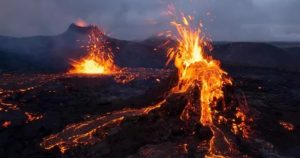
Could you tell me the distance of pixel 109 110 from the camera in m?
33.7

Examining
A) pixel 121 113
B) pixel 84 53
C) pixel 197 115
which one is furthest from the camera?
pixel 84 53

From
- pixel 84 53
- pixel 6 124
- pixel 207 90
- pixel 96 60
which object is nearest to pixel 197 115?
pixel 207 90

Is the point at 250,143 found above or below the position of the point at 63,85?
below

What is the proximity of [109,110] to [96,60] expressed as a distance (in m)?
42.4

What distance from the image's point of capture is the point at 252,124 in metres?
27.4

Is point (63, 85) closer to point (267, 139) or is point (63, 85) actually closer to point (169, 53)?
point (267, 139)

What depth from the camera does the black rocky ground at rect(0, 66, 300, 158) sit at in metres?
23.3

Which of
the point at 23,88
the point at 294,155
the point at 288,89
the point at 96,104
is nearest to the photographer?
the point at 294,155

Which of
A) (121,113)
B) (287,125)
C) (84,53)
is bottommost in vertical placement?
(287,125)

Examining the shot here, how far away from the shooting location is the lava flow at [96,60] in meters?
A: 69.9

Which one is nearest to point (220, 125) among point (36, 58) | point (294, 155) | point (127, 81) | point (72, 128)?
point (294, 155)

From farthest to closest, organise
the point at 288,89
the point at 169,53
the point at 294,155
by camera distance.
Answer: the point at 169,53, the point at 288,89, the point at 294,155

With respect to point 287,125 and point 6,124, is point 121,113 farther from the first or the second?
point 287,125

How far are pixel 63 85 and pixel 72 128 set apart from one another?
65.9 feet
